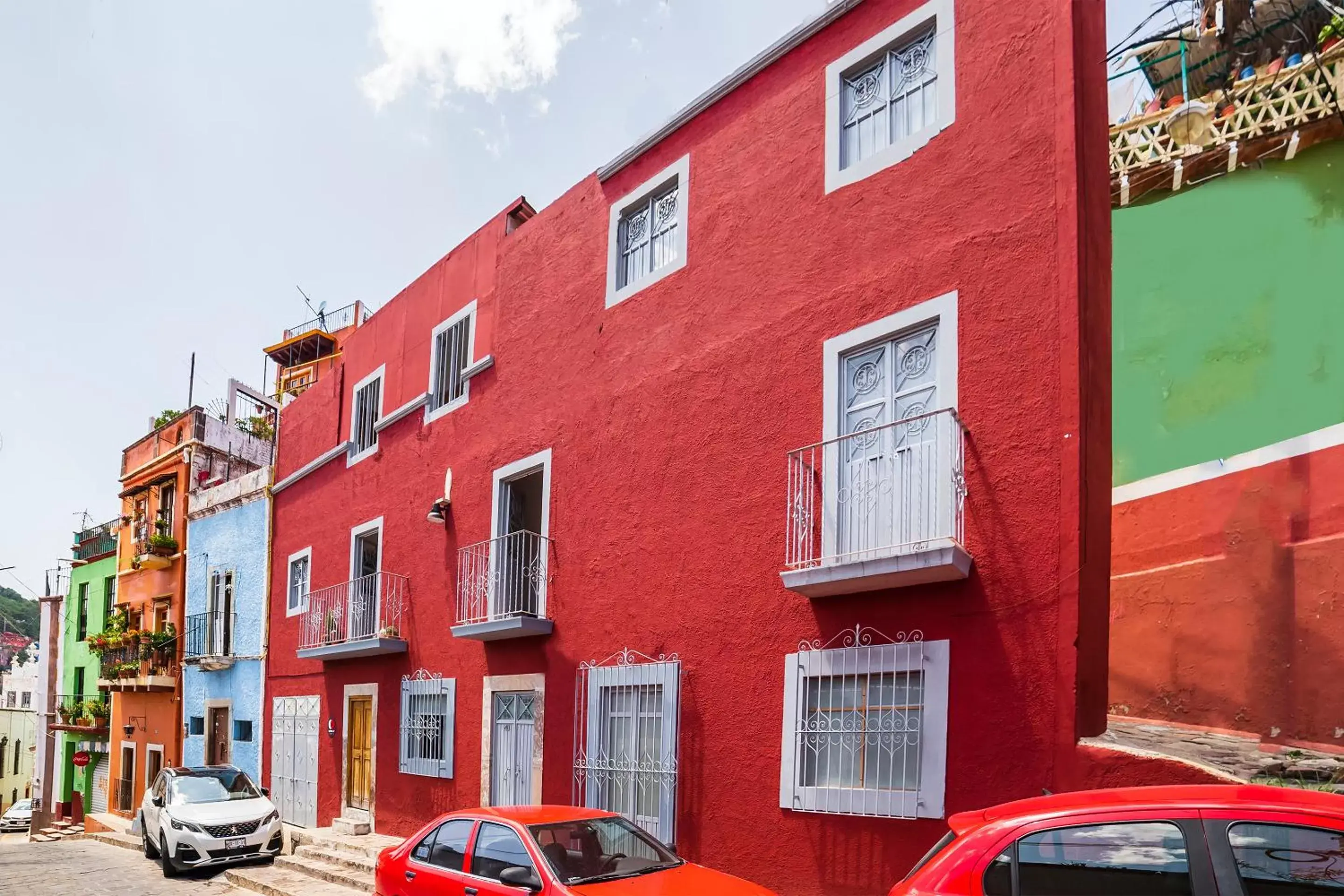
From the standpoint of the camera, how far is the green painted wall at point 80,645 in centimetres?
3116

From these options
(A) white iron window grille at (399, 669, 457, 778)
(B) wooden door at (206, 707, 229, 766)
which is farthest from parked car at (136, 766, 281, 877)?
(B) wooden door at (206, 707, 229, 766)

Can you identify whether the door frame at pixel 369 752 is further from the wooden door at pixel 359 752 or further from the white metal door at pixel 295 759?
the white metal door at pixel 295 759

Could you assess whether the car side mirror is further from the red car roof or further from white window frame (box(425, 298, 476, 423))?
white window frame (box(425, 298, 476, 423))

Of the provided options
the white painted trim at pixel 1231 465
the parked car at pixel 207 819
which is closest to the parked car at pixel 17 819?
the parked car at pixel 207 819

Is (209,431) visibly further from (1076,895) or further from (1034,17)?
(1076,895)

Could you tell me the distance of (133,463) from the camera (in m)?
29.7

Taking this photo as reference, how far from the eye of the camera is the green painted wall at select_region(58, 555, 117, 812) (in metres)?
31.2

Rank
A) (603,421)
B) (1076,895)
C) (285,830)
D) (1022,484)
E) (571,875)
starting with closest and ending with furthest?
(1076,895)
(571,875)
(1022,484)
(603,421)
(285,830)

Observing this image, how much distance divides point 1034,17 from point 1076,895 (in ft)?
21.3

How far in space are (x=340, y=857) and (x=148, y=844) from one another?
4269 millimetres

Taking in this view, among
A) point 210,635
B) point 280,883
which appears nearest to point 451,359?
point 280,883

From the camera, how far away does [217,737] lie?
22.2 meters

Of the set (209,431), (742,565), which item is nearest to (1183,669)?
(742,565)

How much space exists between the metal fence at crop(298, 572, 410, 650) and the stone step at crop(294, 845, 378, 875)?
2.94 meters
